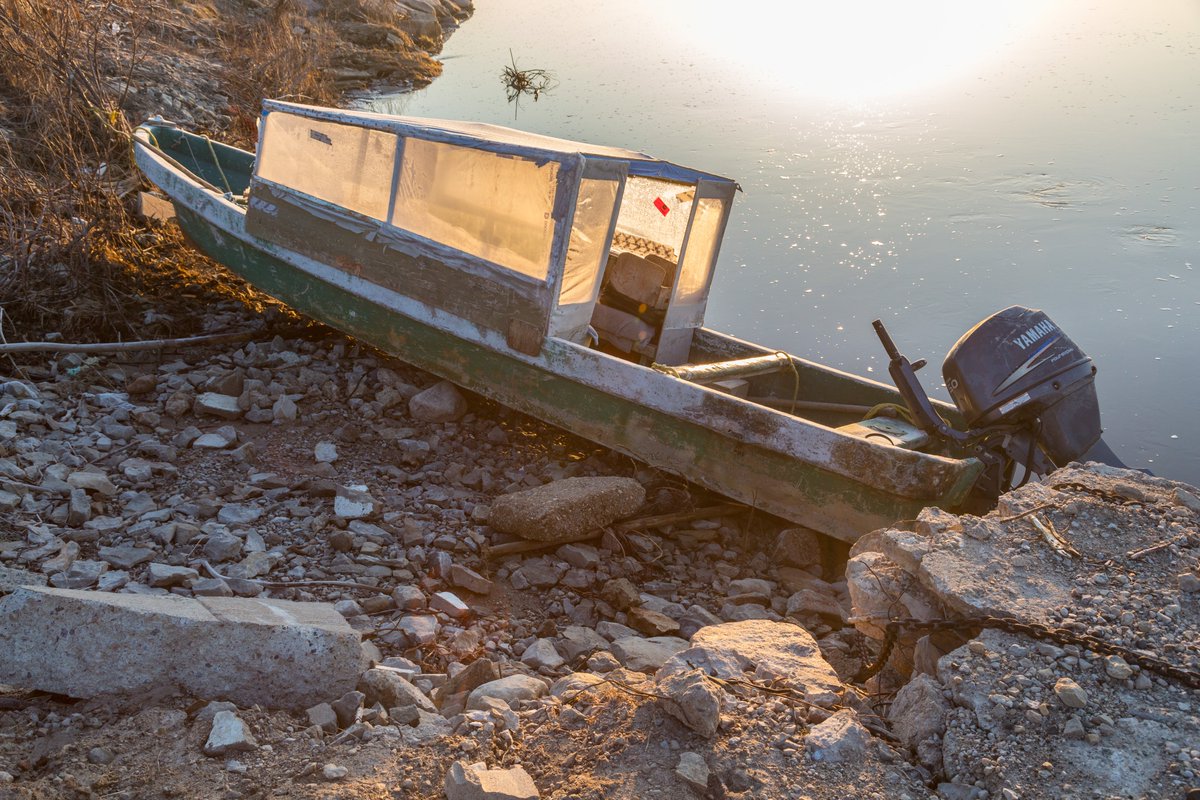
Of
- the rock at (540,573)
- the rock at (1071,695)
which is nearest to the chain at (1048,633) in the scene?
the rock at (1071,695)

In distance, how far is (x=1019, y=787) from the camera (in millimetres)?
2633

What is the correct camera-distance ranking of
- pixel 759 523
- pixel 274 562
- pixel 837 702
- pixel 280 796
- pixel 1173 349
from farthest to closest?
pixel 1173 349 < pixel 759 523 < pixel 274 562 < pixel 837 702 < pixel 280 796

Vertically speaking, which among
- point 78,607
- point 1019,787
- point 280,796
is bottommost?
point 280,796

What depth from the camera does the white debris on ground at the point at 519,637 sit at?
274 cm

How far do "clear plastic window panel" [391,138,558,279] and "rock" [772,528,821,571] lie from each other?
2.14 m

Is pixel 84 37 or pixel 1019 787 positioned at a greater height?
pixel 84 37

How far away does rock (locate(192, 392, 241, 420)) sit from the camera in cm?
585

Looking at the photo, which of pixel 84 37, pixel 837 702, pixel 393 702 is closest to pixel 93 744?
pixel 393 702

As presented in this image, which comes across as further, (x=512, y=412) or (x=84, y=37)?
(x=84, y=37)

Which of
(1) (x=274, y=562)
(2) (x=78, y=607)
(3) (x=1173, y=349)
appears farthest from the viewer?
(3) (x=1173, y=349)

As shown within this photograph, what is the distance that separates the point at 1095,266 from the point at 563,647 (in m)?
8.06

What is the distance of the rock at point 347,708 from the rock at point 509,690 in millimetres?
393

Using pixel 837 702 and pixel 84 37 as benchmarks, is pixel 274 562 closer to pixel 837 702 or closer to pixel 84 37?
pixel 837 702

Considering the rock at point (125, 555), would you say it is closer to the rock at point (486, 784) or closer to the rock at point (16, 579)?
the rock at point (16, 579)
